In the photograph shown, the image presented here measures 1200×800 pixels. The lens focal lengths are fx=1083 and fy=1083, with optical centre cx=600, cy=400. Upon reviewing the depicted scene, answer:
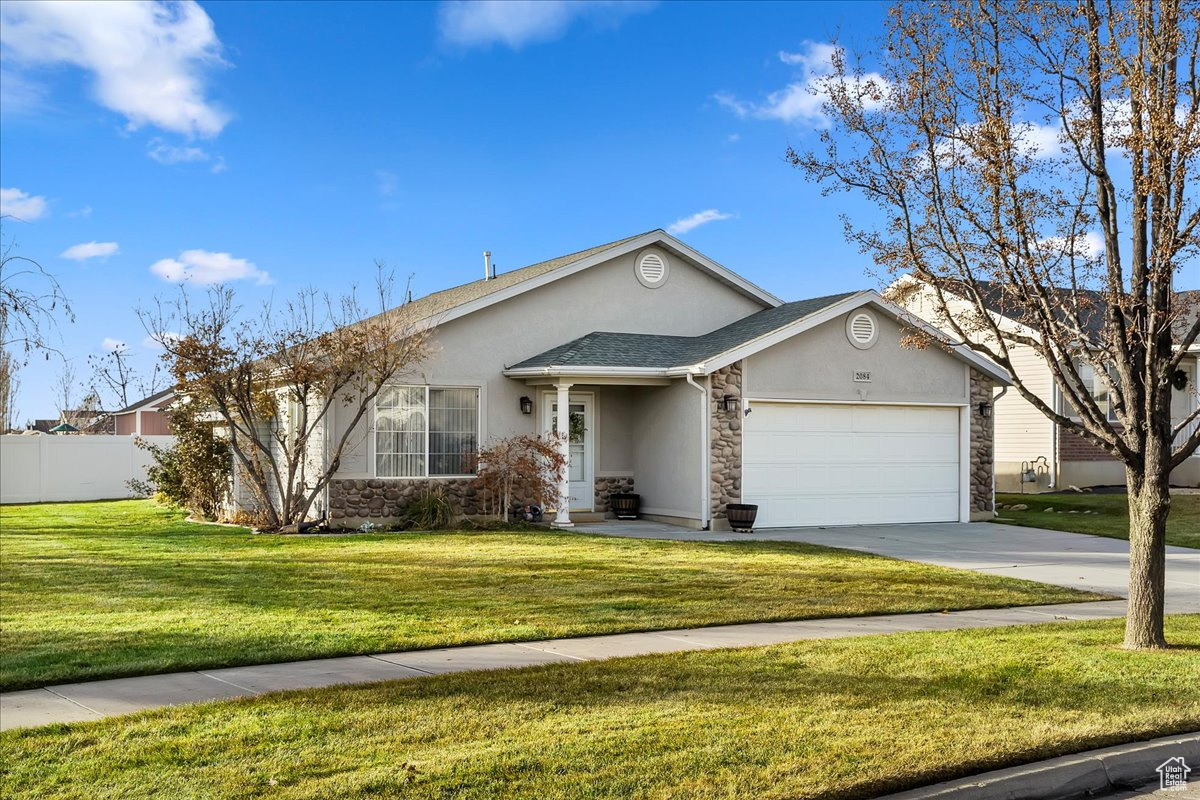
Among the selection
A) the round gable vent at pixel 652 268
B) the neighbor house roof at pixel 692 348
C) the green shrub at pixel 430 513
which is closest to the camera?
the green shrub at pixel 430 513

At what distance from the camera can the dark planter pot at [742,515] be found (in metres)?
17.9

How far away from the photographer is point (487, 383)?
19.3 metres

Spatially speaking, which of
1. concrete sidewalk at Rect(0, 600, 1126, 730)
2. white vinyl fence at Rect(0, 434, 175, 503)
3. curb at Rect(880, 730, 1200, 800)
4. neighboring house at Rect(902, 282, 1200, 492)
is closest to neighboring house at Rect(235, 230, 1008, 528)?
neighboring house at Rect(902, 282, 1200, 492)

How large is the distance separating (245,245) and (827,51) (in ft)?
59.4

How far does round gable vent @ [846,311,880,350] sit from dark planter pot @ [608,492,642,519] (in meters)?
4.85

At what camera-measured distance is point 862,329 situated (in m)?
19.5

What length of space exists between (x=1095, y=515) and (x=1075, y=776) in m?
18.0

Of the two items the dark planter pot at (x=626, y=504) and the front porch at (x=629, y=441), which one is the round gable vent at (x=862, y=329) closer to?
the front porch at (x=629, y=441)

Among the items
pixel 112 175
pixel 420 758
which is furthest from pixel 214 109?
pixel 420 758

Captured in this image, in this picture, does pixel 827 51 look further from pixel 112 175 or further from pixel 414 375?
pixel 112 175

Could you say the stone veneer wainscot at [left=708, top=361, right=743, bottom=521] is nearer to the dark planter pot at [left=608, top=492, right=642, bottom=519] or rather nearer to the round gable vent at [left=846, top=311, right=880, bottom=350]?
the dark planter pot at [left=608, top=492, right=642, bottom=519]

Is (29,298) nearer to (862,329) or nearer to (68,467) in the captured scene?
(862,329)

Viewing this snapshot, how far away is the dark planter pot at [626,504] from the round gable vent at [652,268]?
13.8 ft

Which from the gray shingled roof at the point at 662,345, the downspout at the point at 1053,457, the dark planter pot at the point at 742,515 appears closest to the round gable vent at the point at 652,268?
the gray shingled roof at the point at 662,345
